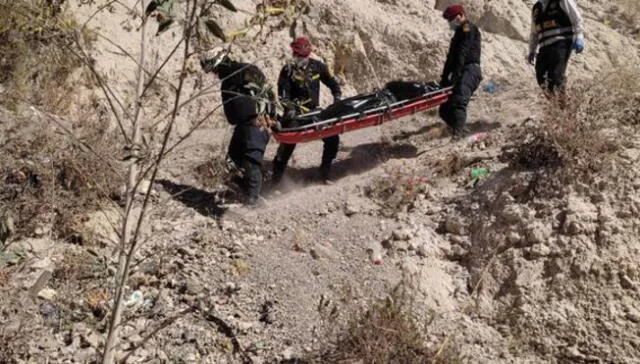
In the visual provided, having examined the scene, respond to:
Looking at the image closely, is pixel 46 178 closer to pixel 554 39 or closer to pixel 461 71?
pixel 461 71

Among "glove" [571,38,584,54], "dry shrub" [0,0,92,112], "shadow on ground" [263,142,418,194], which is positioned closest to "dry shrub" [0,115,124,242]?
"dry shrub" [0,0,92,112]

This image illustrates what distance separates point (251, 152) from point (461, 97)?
2.35 m

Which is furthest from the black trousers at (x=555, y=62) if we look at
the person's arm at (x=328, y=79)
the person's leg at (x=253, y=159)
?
the person's leg at (x=253, y=159)

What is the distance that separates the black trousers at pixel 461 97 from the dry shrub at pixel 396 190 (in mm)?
1015

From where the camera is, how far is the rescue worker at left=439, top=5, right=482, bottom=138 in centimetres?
673

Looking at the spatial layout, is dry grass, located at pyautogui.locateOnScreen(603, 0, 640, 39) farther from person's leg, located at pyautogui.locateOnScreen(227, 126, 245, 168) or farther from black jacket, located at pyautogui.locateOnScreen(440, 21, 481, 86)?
person's leg, located at pyautogui.locateOnScreen(227, 126, 245, 168)

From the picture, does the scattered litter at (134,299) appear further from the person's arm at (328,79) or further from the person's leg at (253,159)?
the person's arm at (328,79)

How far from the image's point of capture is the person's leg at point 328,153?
670cm

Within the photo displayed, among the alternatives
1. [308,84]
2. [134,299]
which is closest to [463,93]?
[308,84]

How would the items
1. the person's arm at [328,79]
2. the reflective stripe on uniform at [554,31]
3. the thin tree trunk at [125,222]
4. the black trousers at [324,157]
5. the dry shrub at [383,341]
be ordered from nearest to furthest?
the thin tree trunk at [125,222] < the dry shrub at [383,341] < the reflective stripe on uniform at [554,31] < the person's arm at [328,79] < the black trousers at [324,157]

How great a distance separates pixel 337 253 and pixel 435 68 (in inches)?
191

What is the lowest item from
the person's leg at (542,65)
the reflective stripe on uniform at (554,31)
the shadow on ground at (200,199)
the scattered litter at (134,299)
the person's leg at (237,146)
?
the scattered litter at (134,299)

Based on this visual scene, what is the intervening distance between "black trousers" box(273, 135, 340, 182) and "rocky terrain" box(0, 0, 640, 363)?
0.17 metres

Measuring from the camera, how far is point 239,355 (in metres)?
4.18
